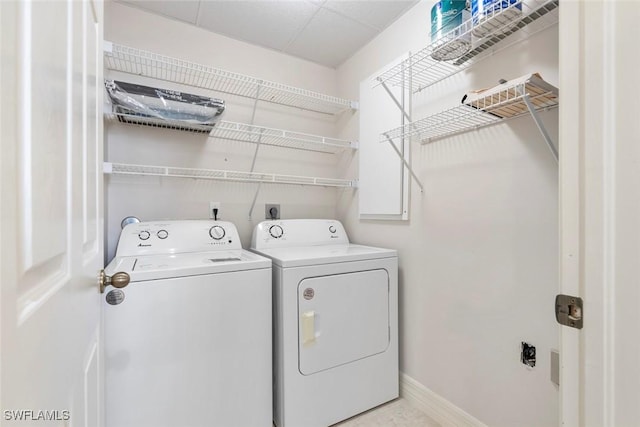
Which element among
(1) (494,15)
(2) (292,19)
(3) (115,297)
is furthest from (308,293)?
(2) (292,19)

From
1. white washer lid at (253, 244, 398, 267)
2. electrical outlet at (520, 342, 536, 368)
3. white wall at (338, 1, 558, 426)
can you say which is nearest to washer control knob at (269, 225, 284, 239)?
white washer lid at (253, 244, 398, 267)

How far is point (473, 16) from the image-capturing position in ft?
3.75

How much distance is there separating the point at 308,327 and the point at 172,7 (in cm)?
210

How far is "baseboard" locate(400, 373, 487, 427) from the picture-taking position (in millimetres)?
1470

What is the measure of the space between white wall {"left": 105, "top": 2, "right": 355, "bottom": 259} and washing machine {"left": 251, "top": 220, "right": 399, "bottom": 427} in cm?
55

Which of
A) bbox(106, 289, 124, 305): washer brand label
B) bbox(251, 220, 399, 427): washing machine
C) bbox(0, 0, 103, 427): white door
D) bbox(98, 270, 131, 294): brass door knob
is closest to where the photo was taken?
bbox(0, 0, 103, 427): white door

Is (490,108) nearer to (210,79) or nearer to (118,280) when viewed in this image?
(118,280)

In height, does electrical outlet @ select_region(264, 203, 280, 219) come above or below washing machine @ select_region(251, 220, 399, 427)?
above

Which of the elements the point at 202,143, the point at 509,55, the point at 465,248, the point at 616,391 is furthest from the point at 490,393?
the point at 202,143

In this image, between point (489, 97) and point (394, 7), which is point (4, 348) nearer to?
point (489, 97)

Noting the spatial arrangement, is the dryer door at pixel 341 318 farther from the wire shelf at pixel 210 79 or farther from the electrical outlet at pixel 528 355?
the wire shelf at pixel 210 79

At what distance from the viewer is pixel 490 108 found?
3.83ft

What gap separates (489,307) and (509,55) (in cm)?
119

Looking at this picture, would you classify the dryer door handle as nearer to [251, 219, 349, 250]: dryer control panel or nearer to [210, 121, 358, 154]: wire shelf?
[251, 219, 349, 250]: dryer control panel
